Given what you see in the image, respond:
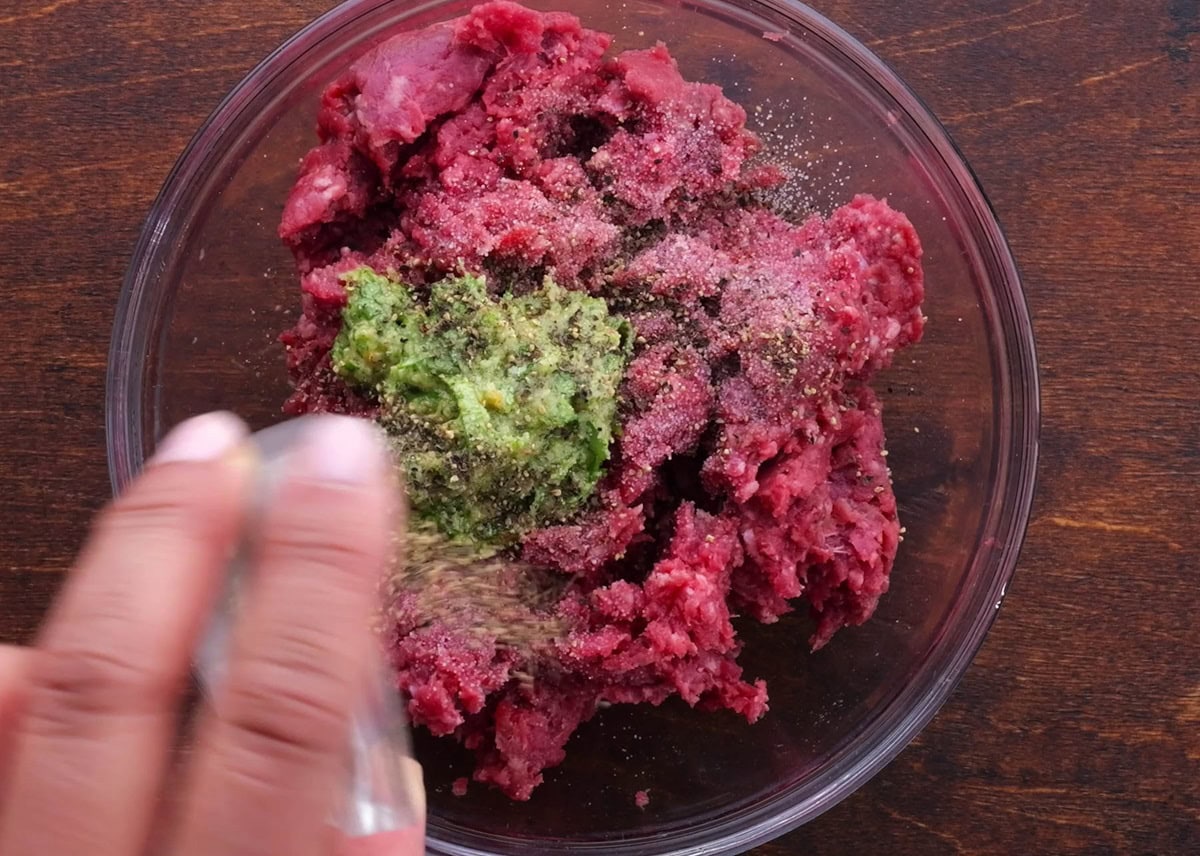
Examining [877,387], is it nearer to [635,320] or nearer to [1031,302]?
[1031,302]

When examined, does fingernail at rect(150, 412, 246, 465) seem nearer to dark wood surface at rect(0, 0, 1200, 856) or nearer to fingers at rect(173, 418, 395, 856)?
fingers at rect(173, 418, 395, 856)

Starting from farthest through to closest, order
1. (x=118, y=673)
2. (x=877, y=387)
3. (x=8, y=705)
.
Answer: (x=877, y=387) < (x=8, y=705) < (x=118, y=673)

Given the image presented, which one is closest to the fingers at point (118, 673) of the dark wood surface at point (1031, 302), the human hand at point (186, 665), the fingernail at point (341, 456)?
the human hand at point (186, 665)

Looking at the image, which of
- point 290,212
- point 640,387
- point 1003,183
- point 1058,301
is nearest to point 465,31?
point 290,212

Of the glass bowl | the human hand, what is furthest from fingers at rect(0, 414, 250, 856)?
the glass bowl

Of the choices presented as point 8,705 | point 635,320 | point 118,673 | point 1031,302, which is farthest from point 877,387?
point 8,705
